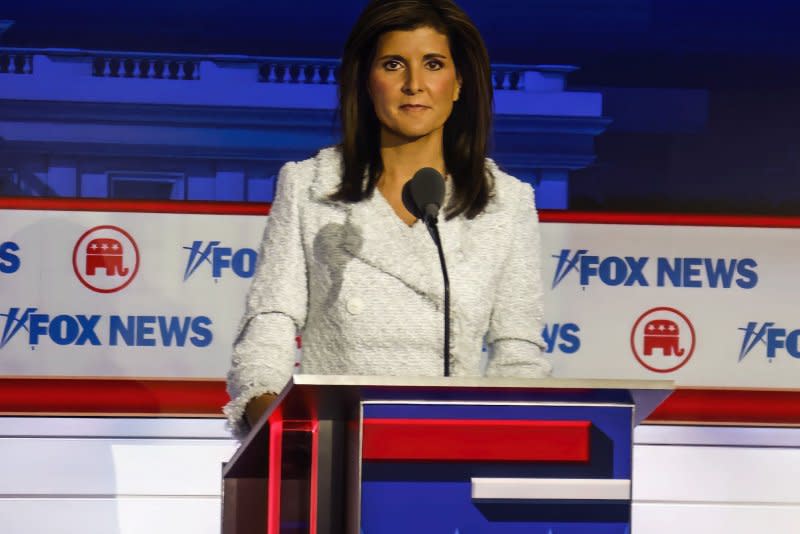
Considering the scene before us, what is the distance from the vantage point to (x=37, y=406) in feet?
11.6

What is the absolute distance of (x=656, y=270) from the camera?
143 inches

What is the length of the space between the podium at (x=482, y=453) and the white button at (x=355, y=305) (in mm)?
572

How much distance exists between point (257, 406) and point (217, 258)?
1697 millimetres

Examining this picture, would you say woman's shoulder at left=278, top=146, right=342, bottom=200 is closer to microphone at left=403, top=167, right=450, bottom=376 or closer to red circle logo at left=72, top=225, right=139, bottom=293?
microphone at left=403, top=167, right=450, bottom=376

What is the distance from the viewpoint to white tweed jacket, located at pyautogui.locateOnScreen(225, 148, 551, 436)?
2105 millimetres

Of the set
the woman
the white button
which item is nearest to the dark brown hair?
the woman

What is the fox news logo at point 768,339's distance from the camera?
3.68 metres

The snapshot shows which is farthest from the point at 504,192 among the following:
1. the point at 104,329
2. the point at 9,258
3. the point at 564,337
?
the point at 9,258

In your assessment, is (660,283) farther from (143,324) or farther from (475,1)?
(143,324)

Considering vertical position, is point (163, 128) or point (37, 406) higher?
point (163, 128)

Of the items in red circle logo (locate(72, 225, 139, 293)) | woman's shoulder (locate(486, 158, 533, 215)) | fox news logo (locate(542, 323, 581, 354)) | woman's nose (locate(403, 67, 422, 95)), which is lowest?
fox news logo (locate(542, 323, 581, 354))

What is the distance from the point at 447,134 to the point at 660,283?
59.2 inches

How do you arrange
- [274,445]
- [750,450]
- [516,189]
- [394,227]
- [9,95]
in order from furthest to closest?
1. [750,450]
2. [9,95]
3. [516,189]
4. [394,227]
5. [274,445]

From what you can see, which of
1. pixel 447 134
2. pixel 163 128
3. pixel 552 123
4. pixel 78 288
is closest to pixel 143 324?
pixel 78 288
